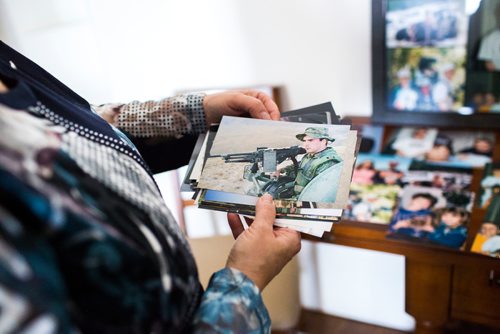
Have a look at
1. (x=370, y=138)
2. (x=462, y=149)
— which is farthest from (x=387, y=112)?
(x=462, y=149)

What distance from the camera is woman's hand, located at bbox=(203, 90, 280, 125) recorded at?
846 mm

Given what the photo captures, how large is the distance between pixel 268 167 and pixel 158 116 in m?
0.22

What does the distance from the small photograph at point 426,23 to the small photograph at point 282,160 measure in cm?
51

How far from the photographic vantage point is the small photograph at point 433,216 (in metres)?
0.99

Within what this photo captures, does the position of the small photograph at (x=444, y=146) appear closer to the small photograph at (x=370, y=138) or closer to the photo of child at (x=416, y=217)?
the small photograph at (x=370, y=138)

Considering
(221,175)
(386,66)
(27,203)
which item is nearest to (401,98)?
(386,66)

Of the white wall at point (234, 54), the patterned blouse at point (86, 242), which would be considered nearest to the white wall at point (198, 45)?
the white wall at point (234, 54)

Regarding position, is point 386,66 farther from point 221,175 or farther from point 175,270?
point 175,270

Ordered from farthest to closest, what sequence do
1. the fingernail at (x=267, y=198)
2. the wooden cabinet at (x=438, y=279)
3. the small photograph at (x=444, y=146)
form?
the small photograph at (x=444, y=146) < the wooden cabinet at (x=438, y=279) < the fingernail at (x=267, y=198)

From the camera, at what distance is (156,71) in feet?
5.12

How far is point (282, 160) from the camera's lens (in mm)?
760

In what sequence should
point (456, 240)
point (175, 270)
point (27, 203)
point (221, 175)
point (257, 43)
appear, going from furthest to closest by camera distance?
point (257, 43)
point (456, 240)
point (221, 175)
point (175, 270)
point (27, 203)

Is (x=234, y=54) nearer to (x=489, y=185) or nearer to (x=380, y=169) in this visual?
(x=380, y=169)

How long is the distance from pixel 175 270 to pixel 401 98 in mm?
943
